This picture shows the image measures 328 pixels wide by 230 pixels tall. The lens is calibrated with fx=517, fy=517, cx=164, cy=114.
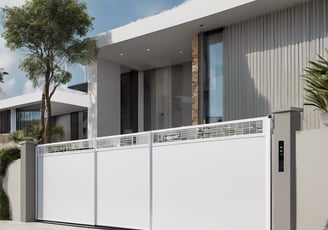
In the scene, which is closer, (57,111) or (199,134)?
(199,134)

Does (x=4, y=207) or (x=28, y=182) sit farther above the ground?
(x=28, y=182)

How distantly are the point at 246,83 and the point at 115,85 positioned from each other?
7.71 meters

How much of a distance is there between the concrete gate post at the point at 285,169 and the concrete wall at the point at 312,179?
88mm

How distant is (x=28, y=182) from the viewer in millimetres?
14773

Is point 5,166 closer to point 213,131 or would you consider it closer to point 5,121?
point 213,131

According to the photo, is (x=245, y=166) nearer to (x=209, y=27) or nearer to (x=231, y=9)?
(x=231, y=9)

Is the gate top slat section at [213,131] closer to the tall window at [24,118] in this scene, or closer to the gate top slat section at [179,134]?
the gate top slat section at [179,134]

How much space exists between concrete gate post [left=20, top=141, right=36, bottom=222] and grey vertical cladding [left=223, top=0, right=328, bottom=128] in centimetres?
616

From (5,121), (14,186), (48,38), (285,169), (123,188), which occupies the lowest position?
(14,186)

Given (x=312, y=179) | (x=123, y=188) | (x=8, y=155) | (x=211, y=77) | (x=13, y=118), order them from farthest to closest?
(x=13, y=118), (x=211, y=77), (x=8, y=155), (x=123, y=188), (x=312, y=179)

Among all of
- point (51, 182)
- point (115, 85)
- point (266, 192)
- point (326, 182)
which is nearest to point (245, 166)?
point (266, 192)

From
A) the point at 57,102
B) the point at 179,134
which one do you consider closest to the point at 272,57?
the point at 179,134

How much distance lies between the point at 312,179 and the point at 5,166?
10.9 m

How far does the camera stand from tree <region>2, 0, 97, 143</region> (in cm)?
1789
